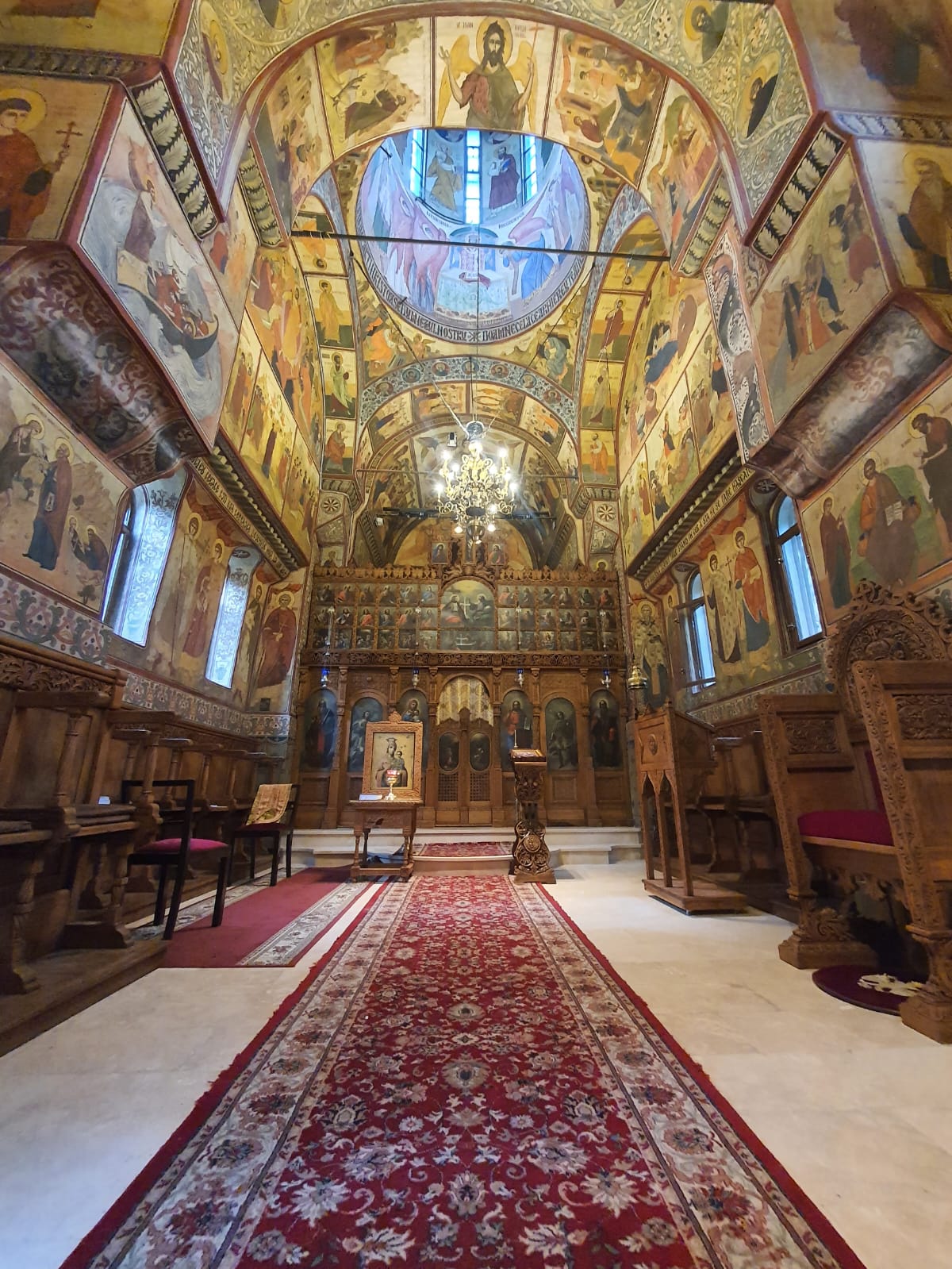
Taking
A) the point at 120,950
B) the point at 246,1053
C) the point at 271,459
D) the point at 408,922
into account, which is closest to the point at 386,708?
the point at 271,459

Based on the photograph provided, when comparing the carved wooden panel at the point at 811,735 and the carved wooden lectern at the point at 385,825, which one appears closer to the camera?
the carved wooden panel at the point at 811,735

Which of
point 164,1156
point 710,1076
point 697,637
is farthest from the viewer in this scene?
point 697,637

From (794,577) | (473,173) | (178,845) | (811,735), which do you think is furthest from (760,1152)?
(473,173)

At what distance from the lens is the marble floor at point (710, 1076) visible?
136 centimetres

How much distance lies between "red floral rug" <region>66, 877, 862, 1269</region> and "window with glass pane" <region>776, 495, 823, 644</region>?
5.93m

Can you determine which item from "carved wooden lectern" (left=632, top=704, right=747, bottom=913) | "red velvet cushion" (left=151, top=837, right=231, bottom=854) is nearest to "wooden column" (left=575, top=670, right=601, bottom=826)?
"carved wooden lectern" (left=632, top=704, right=747, bottom=913)

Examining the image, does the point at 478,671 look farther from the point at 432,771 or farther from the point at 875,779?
the point at 875,779

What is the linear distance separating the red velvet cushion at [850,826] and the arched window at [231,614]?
8.96 metres

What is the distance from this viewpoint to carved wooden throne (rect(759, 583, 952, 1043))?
2615 mm

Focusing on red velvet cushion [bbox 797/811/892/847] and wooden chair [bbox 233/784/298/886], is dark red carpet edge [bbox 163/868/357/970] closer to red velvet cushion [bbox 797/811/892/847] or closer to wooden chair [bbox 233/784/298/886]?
wooden chair [bbox 233/784/298/886]

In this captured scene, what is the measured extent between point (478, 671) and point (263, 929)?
7.94 metres

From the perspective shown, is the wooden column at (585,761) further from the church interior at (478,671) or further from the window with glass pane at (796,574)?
the window with glass pane at (796,574)

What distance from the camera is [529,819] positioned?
6746 mm

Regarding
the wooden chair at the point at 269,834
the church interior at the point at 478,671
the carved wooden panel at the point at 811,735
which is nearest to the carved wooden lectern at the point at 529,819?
the church interior at the point at 478,671
